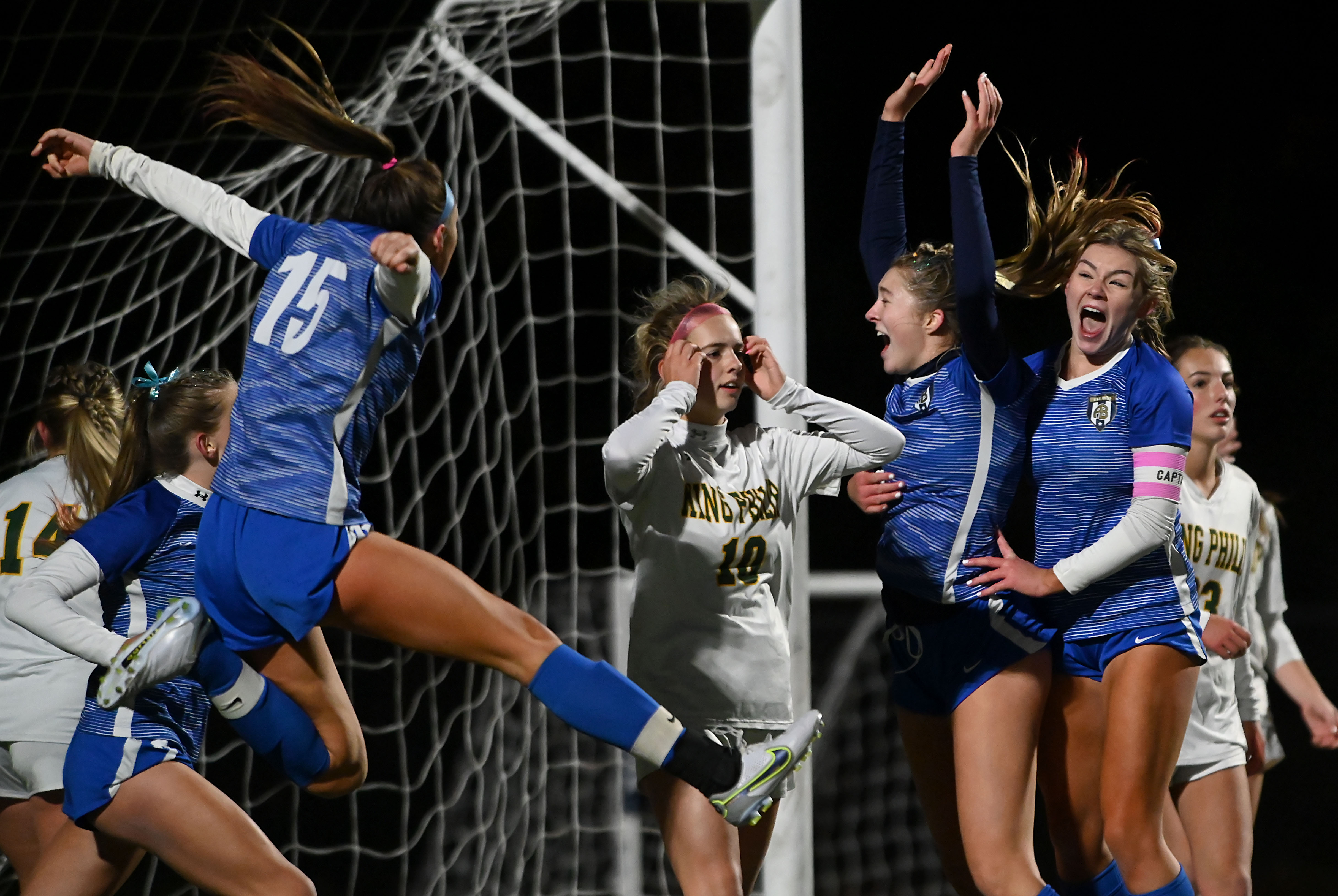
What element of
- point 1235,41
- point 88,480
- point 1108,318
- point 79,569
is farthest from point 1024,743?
point 1235,41

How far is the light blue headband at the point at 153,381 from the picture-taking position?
272 cm

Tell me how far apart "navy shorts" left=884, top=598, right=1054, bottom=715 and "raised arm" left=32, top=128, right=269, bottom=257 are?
4.84ft

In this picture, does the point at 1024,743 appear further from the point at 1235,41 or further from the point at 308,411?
the point at 1235,41

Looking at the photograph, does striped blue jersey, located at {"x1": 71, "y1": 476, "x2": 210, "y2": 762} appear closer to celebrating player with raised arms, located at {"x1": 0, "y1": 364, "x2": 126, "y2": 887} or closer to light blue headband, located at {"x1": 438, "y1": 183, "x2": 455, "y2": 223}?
celebrating player with raised arms, located at {"x1": 0, "y1": 364, "x2": 126, "y2": 887}

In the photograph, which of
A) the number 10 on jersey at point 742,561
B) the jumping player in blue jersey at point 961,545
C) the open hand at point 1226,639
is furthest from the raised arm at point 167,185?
the open hand at point 1226,639

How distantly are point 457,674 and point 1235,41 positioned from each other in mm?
7334

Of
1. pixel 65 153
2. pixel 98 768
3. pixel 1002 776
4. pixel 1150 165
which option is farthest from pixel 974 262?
pixel 1150 165

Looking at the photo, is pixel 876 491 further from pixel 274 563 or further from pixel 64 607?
pixel 64 607

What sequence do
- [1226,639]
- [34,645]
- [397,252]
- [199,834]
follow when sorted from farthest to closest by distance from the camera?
[1226,639]
[34,645]
[199,834]
[397,252]

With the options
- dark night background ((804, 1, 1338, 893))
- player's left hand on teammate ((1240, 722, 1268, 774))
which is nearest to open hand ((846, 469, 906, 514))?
player's left hand on teammate ((1240, 722, 1268, 774))

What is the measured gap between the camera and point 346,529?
7.47ft

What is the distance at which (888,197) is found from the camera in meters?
2.91

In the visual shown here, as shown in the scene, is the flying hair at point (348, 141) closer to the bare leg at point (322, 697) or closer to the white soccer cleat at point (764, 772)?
the bare leg at point (322, 697)

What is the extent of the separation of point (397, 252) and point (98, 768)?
1.10 meters
